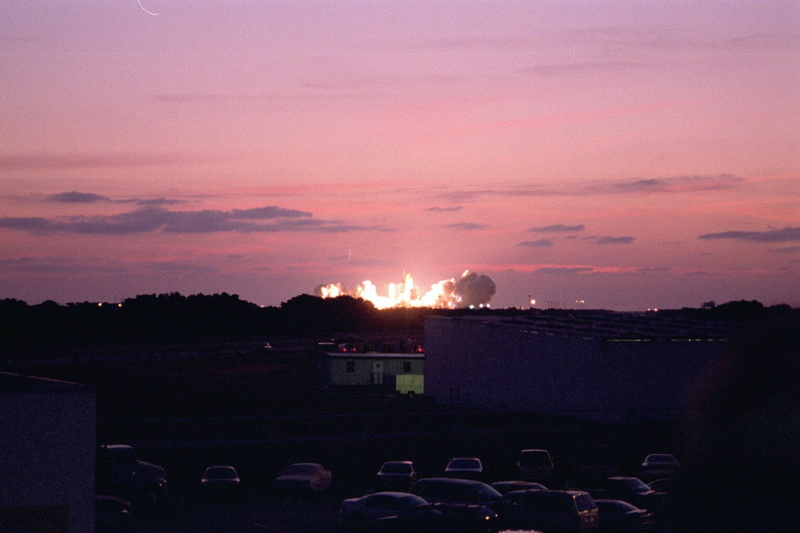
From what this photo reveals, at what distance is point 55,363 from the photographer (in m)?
68.4

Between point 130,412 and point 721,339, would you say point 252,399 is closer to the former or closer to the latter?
point 130,412

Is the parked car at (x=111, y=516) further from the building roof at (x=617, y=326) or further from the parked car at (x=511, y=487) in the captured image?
the building roof at (x=617, y=326)

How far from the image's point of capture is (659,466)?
95.9 feet

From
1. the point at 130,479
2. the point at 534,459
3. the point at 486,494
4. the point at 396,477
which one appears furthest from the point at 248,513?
the point at 534,459

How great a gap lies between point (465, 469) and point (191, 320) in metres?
100.0

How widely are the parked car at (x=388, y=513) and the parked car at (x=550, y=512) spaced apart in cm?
184

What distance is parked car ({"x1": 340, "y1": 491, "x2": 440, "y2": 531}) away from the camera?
19897mm

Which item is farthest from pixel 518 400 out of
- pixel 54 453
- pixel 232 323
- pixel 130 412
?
pixel 232 323

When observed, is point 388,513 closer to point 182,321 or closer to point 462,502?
point 462,502

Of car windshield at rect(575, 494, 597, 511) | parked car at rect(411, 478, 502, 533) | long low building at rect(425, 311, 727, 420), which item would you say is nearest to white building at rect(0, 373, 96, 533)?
parked car at rect(411, 478, 502, 533)

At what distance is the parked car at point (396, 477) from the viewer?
88.7 feet

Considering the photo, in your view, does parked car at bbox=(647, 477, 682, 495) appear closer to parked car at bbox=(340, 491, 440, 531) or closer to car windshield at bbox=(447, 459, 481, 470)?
car windshield at bbox=(447, 459, 481, 470)

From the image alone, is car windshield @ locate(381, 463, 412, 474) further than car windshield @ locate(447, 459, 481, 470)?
No

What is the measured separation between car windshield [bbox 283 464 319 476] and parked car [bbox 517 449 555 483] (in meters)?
6.85
